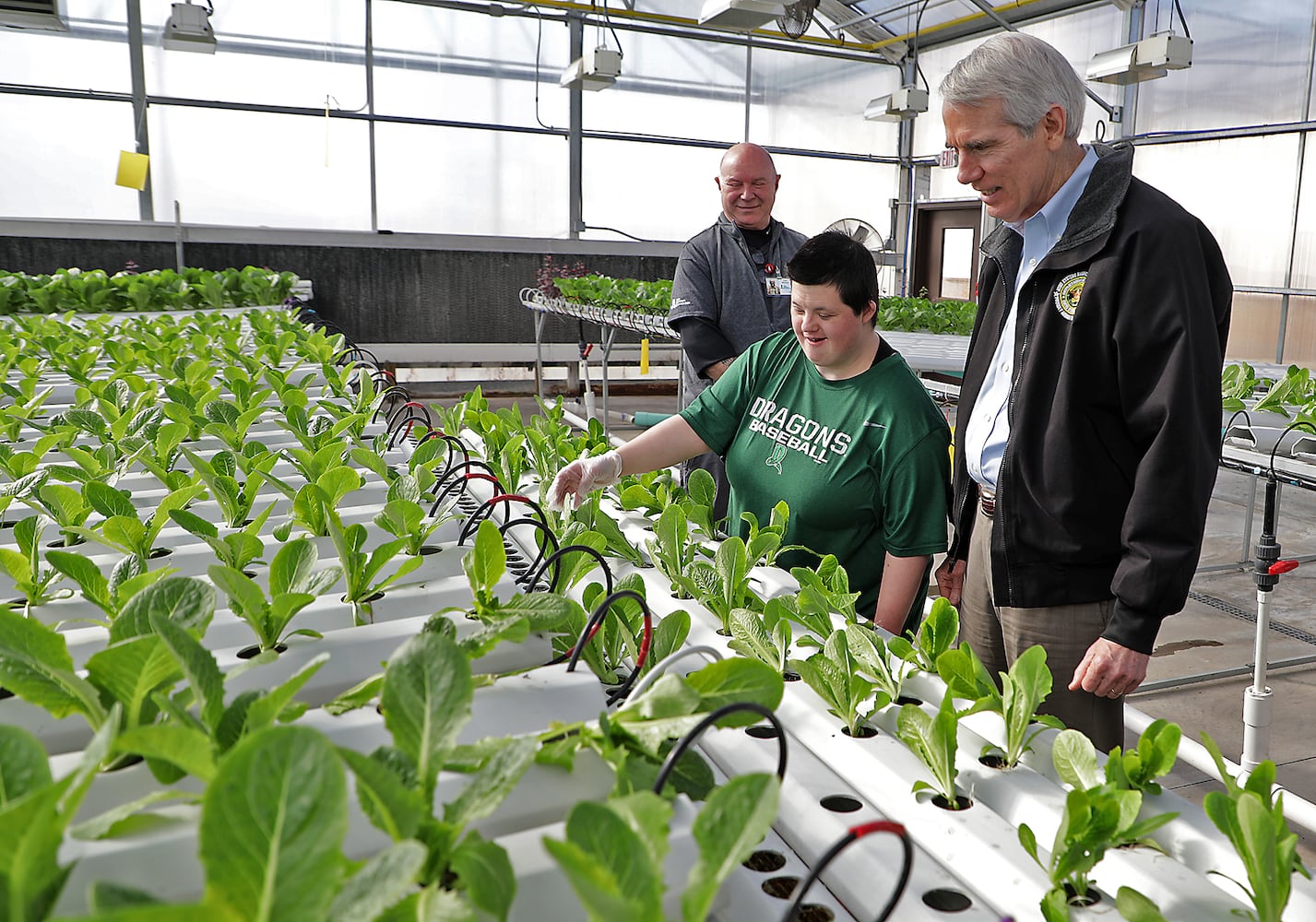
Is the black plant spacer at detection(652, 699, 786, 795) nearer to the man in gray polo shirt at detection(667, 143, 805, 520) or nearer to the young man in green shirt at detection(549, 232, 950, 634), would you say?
the young man in green shirt at detection(549, 232, 950, 634)

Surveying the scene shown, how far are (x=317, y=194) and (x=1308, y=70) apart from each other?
7.74m

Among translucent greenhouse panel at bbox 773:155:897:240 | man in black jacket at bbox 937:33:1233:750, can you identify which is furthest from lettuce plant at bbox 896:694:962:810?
translucent greenhouse panel at bbox 773:155:897:240

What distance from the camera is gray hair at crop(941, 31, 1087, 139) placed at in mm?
1407

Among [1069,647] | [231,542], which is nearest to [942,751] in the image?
[231,542]

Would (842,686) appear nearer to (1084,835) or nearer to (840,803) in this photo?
(840,803)

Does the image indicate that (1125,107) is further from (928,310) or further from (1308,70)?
(928,310)

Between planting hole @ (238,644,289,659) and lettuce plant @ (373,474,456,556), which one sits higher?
lettuce plant @ (373,474,456,556)

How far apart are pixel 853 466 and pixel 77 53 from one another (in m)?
8.68

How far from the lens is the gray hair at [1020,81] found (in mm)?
1407

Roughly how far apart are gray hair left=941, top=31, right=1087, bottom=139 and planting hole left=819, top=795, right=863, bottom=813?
1.04 metres

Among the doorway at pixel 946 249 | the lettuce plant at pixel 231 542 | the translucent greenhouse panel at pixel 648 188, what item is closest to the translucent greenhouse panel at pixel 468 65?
the translucent greenhouse panel at pixel 648 188

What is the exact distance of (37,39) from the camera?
7801mm

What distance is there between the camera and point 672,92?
10062 mm

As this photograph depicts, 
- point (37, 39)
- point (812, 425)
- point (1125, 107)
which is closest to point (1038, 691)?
point (812, 425)
